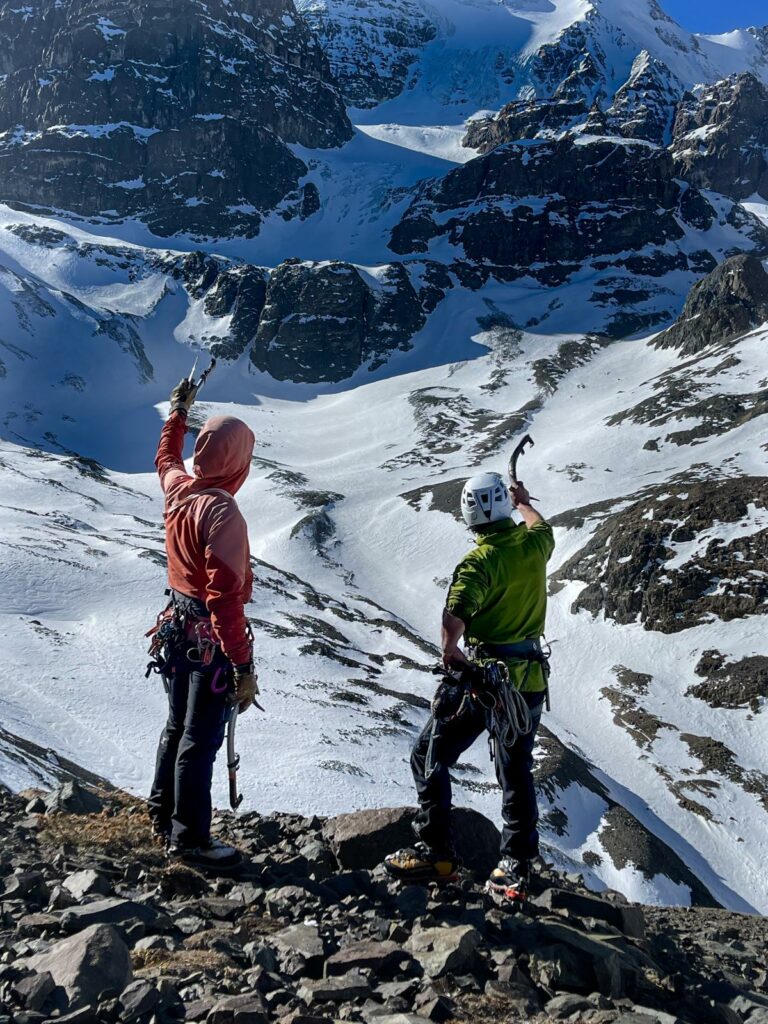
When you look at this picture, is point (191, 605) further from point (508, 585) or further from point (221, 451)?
point (508, 585)

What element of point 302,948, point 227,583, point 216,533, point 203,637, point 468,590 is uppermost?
point 216,533

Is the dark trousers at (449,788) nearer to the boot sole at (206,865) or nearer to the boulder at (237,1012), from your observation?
the boot sole at (206,865)

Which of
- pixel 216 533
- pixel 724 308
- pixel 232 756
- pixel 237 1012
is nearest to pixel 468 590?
pixel 216 533

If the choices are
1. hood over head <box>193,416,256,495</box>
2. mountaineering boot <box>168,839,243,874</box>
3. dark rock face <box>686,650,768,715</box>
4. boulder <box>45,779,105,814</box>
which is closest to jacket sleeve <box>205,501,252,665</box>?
hood over head <box>193,416,256,495</box>

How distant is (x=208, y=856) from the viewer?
7.18m

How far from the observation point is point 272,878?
23.7 feet

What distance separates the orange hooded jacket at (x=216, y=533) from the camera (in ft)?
23.0

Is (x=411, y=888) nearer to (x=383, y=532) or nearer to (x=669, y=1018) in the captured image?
(x=669, y=1018)

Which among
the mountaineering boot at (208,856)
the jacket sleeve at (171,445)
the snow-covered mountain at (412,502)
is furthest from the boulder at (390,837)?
the snow-covered mountain at (412,502)

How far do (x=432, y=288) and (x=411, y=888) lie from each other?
185362 millimetres

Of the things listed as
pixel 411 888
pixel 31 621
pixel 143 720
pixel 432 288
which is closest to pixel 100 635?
pixel 31 621

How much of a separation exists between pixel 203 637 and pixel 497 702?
268cm

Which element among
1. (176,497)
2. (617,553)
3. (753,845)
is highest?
(176,497)

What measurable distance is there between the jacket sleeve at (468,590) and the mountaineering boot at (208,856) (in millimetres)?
2851
